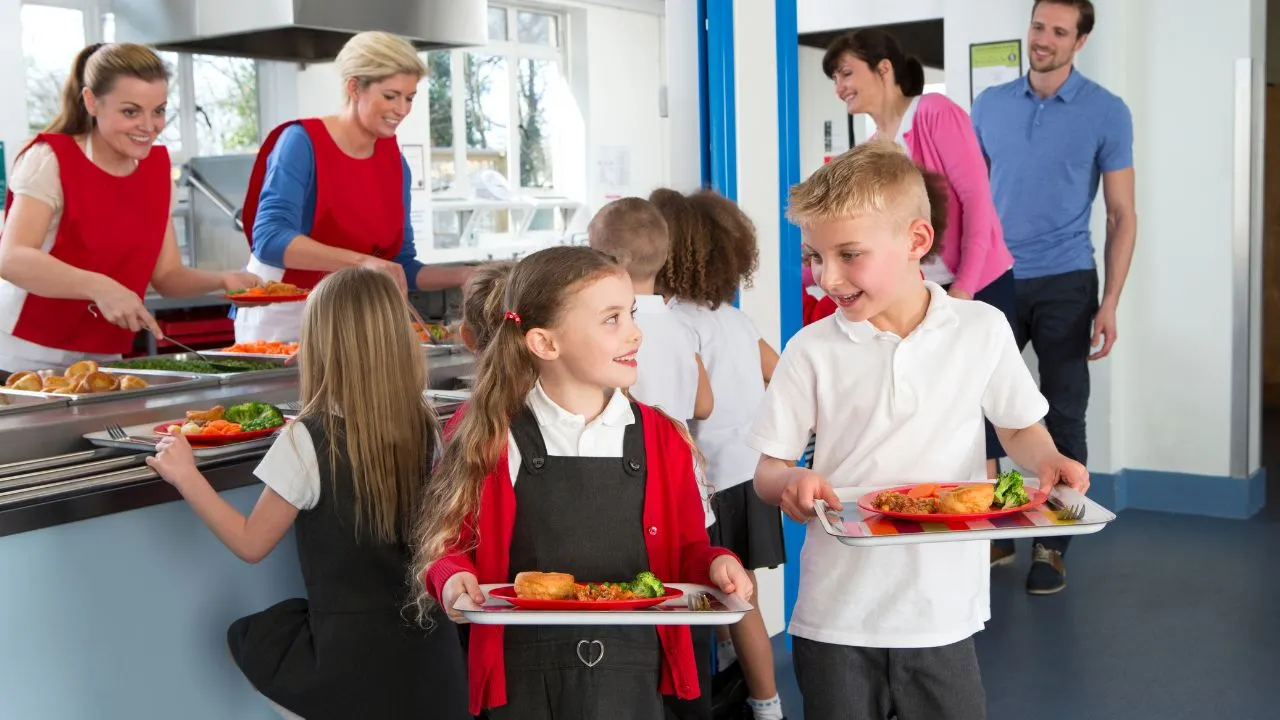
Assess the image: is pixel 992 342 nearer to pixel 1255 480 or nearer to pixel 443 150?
pixel 1255 480

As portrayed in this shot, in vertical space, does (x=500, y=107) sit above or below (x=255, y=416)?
above

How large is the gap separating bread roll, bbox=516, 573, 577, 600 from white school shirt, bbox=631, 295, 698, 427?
92cm

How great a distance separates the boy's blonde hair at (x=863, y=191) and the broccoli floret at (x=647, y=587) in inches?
21.5

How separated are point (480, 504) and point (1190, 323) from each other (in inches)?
151

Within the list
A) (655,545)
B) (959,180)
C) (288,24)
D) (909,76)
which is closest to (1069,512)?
(655,545)

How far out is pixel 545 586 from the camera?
1580mm

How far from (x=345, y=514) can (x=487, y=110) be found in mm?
7727

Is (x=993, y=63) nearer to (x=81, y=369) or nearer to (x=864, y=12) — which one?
(x=864, y=12)

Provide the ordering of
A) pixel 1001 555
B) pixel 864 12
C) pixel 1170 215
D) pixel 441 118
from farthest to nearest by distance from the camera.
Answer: pixel 441 118
pixel 864 12
pixel 1170 215
pixel 1001 555

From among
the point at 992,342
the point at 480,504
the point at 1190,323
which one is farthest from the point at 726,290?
the point at 1190,323

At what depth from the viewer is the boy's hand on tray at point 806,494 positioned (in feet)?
5.52

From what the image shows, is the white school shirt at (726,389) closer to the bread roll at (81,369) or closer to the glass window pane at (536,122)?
the bread roll at (81,369)

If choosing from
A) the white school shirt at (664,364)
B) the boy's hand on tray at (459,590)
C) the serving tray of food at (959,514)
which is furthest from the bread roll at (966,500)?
the white school shirt at (664,364)

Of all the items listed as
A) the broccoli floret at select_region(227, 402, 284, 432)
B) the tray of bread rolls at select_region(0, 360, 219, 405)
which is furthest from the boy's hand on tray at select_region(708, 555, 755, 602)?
the tray of bread rolls at select_region(0, 360, 219, 405)
